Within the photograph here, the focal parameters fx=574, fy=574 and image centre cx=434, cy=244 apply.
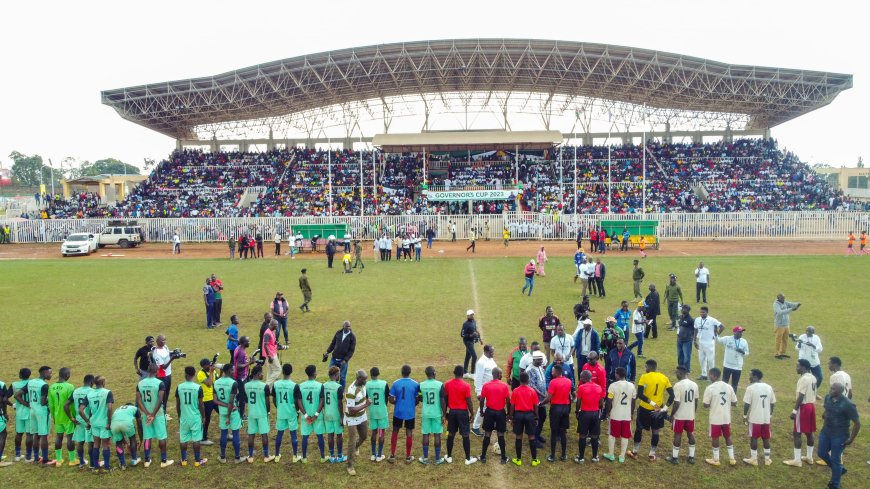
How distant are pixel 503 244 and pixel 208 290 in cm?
2502

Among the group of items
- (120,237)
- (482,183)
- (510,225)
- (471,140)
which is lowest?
(120,237)

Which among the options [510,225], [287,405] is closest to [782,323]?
[287,405]

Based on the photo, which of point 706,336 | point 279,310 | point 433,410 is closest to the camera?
point 433,410

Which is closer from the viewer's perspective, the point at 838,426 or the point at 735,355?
the point at 838,426

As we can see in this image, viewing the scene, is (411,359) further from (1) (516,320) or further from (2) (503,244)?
(2) (503,244)

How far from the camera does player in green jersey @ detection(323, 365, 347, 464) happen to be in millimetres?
7664

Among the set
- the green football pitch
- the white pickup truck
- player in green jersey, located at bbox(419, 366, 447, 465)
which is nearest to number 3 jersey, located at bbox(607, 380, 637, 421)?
the green football pitch

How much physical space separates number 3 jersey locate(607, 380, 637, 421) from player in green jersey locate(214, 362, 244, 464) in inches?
200

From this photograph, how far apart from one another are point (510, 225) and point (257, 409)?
32975mm

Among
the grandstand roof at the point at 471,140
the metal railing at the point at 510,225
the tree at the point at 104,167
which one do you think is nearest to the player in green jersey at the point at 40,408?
the metal railing at the point at 510,225

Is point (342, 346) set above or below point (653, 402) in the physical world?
above

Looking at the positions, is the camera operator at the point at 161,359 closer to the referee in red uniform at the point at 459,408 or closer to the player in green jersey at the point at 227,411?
the player in green jersey at the point at 227,411

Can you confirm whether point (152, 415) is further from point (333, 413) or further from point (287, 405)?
point (333, 413)

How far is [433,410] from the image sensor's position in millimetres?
7738
